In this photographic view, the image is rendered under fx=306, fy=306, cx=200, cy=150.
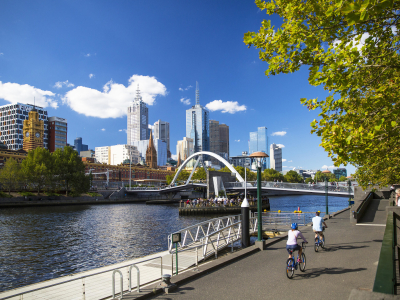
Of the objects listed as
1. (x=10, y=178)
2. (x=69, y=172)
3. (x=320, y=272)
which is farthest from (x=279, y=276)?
(x=69, y=172)

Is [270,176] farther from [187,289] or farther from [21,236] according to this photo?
[187,289]

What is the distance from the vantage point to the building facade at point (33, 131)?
150 m

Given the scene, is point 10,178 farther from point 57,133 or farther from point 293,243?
point 57,133

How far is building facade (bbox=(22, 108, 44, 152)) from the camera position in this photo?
14988 cm

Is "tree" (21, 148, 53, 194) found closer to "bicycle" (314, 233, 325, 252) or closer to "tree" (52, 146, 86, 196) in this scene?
"tree" (52, 146, 86, 196)

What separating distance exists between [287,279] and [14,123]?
181110mm

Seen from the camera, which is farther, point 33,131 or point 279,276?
point 33,131

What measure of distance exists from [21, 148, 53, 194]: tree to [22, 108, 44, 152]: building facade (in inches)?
3115

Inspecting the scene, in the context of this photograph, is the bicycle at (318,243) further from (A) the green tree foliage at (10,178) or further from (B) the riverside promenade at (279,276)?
(A) the green tree foliage at (10,178)

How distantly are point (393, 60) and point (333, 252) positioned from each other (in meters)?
9.08

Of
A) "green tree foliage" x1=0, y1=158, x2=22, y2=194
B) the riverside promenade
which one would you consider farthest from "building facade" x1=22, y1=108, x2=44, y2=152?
the riverside promenade

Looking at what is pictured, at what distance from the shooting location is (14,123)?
525ft

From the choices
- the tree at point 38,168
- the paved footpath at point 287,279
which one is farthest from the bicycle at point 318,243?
the tree at point 38,168

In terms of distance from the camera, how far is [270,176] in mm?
153750
